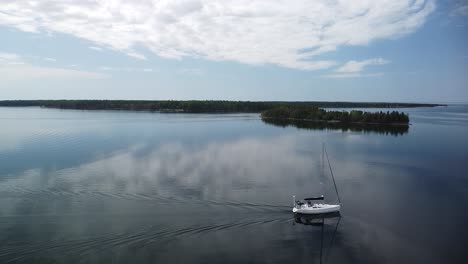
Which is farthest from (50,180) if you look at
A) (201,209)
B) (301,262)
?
(301,262)

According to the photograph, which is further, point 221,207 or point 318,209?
Result: point 221,207

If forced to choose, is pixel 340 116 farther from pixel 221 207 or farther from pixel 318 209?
pixel 221 207

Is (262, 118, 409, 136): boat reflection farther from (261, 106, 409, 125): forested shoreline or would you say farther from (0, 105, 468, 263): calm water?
(0, 105, 468, 263): calm water

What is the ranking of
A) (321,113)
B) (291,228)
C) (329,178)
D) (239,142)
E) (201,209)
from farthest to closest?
1. (321,113)
2. (239,142)
3. (329,178)
4. (201,209)
5. (291,228)

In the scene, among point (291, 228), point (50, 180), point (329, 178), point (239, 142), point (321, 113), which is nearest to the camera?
point (291, 228)

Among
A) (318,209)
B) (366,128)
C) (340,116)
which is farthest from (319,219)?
(340,116)

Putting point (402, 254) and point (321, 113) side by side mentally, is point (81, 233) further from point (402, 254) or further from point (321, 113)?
point (321, 113)

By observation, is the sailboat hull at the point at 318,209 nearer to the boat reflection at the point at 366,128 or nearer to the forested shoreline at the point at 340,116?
the boat reflection at the point at 366,128
